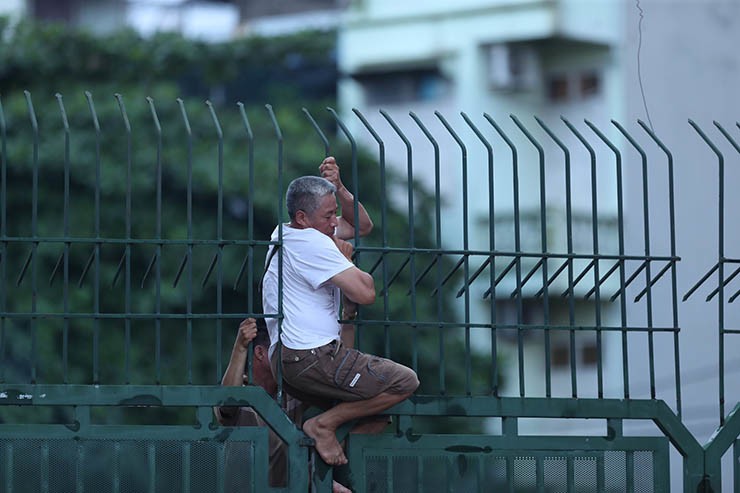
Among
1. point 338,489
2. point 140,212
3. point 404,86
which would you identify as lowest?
point 338,489

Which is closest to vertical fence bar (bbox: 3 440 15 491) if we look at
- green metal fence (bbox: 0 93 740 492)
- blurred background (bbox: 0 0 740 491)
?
green metal fence (bbox: 0 93 740 492)

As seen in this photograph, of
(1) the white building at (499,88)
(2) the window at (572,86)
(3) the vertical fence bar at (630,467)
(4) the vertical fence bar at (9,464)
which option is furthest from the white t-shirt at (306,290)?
(2) the window at (572,86)

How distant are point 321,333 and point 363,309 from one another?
21.6 feet

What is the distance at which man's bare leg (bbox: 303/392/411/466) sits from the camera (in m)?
6.80

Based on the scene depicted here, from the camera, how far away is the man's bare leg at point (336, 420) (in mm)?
6801

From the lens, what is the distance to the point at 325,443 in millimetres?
6824

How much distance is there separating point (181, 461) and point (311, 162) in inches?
432

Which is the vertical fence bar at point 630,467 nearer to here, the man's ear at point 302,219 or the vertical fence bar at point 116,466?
the man's ear at point 302,219

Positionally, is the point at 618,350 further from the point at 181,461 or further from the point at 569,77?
the point at 181,461

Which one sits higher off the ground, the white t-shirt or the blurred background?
the blurred background

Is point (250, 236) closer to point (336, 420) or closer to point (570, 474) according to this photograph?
point (336, 420)

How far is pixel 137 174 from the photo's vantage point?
17062 millimetres

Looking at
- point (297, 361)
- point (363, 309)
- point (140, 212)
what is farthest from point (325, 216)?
point (140, 212)

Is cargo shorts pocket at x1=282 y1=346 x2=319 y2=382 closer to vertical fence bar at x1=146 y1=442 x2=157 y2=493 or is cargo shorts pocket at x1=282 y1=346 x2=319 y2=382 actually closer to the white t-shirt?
the white t-shirt
